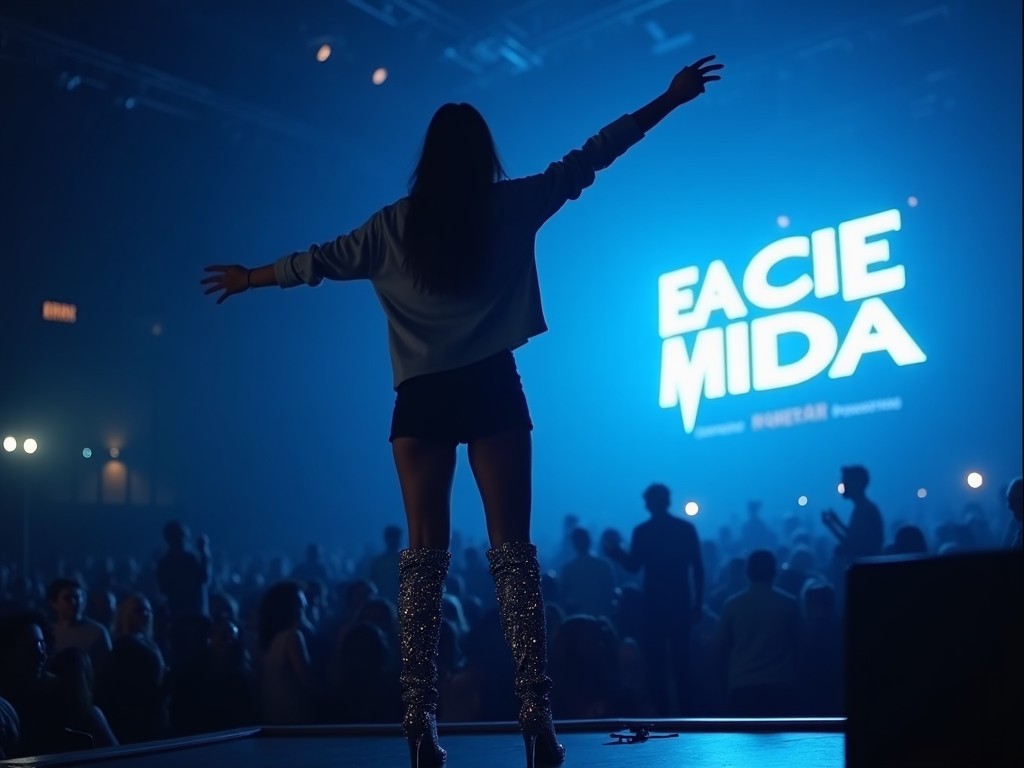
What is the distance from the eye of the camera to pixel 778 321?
9648mm

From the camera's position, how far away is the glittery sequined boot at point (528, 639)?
5.90 ft

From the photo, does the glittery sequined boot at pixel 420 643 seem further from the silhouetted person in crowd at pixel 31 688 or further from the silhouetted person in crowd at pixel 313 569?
the silhouetted person in crowd at pixel 313 569

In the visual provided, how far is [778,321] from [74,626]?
288 inches

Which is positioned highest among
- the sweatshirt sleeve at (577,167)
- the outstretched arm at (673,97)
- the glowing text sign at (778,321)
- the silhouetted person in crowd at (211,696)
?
the glowing text sign at (778,321)

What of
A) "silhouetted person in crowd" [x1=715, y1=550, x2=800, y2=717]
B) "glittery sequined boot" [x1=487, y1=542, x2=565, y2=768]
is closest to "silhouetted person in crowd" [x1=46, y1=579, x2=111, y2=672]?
"silhouetted person in crowd" [x1=715, y1=550, x2=800, y2=717]

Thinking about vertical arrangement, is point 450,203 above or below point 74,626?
above

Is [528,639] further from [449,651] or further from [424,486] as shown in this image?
[449,651]

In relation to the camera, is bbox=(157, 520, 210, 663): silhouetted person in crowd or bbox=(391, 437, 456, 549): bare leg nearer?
bbox=(391, 437, 456, 549): bare leg

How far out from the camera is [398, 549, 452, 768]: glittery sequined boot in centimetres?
181

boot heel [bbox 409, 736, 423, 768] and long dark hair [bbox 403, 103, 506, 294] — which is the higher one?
long dark hair [bbox 403, 103, 506, 294]

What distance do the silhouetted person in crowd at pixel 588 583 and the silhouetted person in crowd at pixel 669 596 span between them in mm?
834

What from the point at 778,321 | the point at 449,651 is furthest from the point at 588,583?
the point at 778,321

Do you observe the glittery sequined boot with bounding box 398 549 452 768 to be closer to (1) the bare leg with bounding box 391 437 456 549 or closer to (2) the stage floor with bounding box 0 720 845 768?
(1) the bare leg with bounding box 391 437 456 549

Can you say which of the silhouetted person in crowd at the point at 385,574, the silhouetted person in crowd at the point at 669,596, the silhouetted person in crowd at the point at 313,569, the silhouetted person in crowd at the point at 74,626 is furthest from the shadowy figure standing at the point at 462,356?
the silhouetted person in crowd at the point at 313,569
